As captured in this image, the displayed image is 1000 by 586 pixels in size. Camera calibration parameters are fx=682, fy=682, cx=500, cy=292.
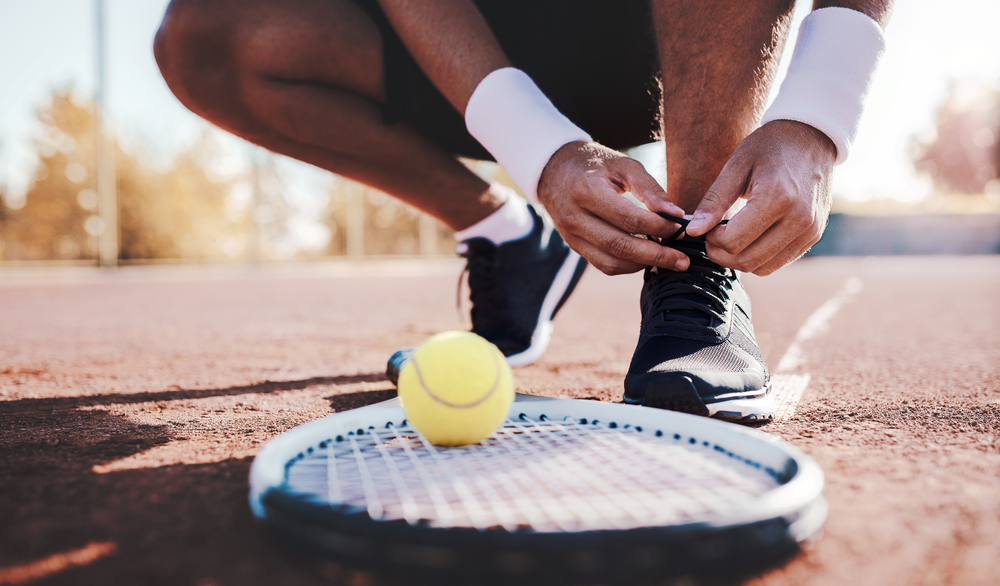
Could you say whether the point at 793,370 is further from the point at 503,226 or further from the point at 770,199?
the point at 770,199

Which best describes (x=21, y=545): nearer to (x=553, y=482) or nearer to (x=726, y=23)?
(x=553, y=482)

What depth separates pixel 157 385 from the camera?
1.79 metres

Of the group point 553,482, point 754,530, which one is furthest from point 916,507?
point 553,482

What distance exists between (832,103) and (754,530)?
90 cm

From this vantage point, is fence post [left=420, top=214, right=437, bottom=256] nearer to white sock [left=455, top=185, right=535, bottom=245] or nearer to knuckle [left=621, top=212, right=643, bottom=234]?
white sock [left=455, top=185, right=535, bottom=245]

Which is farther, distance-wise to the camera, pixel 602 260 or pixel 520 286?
Answer: pixel 520 286

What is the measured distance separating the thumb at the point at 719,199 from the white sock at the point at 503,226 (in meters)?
0.91

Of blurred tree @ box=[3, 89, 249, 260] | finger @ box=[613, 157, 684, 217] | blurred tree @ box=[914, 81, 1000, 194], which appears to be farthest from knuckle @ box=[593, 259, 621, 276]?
blurred tree @ box=[914, 81, 1000, 194]

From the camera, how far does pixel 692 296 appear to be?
1.39 m

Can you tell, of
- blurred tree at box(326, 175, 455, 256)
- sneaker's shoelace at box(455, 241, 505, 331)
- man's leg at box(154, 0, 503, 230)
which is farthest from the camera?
blurred tree at box(326, 175, 455, 256)

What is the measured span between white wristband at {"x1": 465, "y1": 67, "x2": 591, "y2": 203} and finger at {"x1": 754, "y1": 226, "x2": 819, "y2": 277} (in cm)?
41

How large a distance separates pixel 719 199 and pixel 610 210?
0.18 meters

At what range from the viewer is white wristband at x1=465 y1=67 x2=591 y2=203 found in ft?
4.40

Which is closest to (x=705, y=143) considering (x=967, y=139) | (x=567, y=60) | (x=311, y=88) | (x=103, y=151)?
(x=567, y=60)
